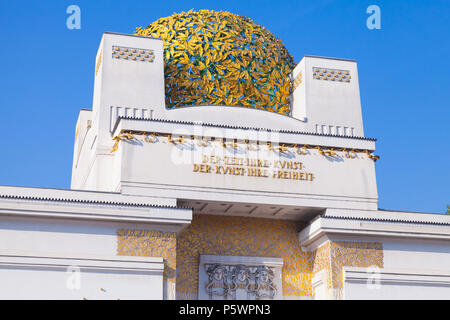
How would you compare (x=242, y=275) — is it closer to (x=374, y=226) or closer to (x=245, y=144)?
(x=245, y=144)

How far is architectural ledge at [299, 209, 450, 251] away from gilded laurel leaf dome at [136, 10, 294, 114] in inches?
125

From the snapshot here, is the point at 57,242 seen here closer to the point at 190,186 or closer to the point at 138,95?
the point at 190,186

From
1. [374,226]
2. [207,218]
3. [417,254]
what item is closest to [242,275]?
[207,218]

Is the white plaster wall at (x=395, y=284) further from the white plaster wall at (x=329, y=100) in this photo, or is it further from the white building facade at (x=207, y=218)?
the white plaster wall at (x=329, y=100)

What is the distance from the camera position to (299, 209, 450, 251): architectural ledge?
12805mm

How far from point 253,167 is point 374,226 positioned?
252 centimetres

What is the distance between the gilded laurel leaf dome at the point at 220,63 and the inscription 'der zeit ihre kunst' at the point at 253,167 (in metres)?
1.98

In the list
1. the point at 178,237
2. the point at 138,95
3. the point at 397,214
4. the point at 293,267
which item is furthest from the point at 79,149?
the point at 397,214

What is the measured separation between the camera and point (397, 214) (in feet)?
44.2

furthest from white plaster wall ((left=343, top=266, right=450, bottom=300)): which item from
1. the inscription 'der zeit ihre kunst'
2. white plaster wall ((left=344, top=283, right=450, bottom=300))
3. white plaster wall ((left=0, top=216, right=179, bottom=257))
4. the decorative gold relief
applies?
white plaster wall ((left=0, top=216, right=179, bottom=257))

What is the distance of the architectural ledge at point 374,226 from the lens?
12805 millimetres
